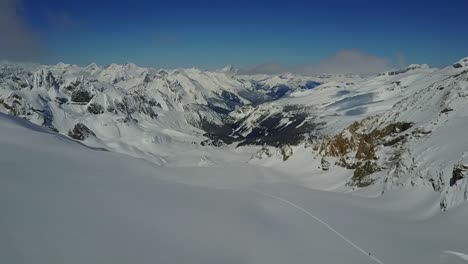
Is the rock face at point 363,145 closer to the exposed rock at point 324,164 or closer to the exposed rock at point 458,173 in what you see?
the exposed rock at point 324,164

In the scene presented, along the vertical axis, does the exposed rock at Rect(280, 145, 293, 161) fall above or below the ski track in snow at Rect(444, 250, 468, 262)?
above

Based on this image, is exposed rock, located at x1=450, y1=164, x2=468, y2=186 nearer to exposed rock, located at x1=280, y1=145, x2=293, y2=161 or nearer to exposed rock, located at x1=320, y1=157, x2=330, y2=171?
exposed rock, located at x1=320, y1=157, x2=330, y2=171

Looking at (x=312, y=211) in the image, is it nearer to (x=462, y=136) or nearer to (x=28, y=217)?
(x=28, y=217)

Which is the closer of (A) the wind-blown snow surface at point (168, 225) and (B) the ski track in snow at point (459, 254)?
(A) the wind-blown snow surface at point (168, 225)

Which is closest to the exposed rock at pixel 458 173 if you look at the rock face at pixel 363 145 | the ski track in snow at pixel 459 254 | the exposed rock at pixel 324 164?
the ski track in snow at pixel 459 254

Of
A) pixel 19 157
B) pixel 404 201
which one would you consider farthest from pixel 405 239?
pixel 19 157

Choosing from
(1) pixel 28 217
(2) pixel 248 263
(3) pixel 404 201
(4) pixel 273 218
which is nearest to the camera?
(1) pixel 28 217

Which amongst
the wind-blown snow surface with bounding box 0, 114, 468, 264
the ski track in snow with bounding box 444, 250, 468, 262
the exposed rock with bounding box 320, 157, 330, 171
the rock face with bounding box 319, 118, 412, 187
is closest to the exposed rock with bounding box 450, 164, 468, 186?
the wind-blown snow surface with bounding box 0, 114, 468, 264

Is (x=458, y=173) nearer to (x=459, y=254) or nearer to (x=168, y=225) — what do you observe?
(x=459, y=254)
